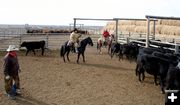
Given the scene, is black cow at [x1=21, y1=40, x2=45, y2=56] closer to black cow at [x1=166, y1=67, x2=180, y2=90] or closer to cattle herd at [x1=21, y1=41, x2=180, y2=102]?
cattle herd at [x1=21, y1=41, x2=180, y2=102]

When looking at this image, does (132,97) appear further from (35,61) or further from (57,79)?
(35,61)

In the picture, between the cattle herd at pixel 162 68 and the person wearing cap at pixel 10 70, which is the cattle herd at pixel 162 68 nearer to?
the cattle herd at pixel 162 68

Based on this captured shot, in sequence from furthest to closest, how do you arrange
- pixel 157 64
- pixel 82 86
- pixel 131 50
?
pixel 131 50 < pixel 157 64 < pixel 82 86

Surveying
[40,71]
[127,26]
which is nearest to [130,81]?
[40,71]

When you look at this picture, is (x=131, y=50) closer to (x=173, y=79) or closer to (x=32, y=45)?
(x=32, y=45)

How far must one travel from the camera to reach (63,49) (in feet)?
49.6

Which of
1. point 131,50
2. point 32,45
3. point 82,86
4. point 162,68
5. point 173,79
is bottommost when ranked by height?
point 82,86

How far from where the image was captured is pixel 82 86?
9156 mm

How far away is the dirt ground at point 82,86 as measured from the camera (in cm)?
759

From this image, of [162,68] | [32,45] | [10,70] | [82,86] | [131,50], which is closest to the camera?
[10,70]

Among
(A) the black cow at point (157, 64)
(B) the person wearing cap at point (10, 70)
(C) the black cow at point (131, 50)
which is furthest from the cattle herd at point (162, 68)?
(B) the person wearing cap at point (10, 70)

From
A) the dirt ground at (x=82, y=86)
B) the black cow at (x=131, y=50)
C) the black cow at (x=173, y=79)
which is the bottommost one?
the dirt ground at (x=82, y=86)

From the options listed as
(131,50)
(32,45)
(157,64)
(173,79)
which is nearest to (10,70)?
(173,79)

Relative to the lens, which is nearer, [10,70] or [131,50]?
[10,70]
